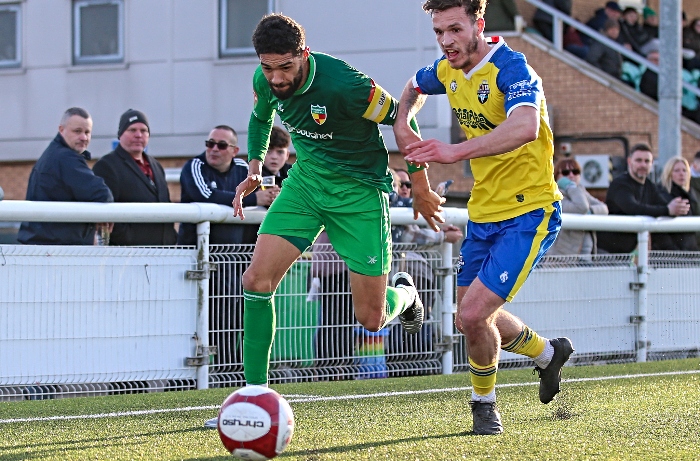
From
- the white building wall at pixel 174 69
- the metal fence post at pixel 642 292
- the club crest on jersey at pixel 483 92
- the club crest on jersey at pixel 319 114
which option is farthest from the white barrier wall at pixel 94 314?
the white building wall at pixel 174 69

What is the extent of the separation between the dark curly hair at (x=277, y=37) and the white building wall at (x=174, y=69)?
11478mm

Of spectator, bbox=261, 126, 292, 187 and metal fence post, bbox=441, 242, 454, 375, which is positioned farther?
metal fence post, bbox=441, 242, 454, 375

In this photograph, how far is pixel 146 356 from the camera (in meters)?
8.51

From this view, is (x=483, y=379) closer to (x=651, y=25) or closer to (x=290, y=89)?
(x=290, y=89)

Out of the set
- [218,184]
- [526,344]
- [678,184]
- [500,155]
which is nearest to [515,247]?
[500,155]

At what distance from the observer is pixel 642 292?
11281mm

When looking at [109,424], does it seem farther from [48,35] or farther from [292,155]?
[48,35]

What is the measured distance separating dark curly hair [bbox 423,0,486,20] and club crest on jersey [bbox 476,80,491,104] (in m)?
0.35

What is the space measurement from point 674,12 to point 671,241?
3.33 m

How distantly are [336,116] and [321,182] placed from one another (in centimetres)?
41

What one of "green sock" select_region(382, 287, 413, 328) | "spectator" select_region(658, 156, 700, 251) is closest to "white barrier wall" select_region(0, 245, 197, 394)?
"green sock" select_region(382, 287, 413, 328)

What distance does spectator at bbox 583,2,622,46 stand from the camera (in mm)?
17828

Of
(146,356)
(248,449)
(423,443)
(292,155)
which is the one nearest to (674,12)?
(292,155)

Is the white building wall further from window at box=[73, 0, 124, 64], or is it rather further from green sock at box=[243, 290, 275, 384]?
green sock at box=[243, 290, 275, 384]
